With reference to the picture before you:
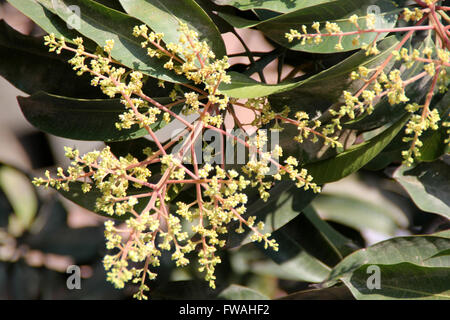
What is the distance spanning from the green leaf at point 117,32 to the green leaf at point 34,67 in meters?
0.21

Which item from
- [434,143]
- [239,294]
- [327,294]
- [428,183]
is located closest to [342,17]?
[434,143]

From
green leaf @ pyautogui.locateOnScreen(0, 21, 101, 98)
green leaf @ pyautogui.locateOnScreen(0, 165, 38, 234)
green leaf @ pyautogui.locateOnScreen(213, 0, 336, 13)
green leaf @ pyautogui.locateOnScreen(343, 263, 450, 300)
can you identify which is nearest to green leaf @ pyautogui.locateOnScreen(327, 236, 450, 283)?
green leaf @ pyautogui.locateOnScreen(343, 263, 450, 300)

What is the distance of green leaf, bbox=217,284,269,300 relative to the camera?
53.9 inches

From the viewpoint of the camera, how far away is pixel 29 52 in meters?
1.13

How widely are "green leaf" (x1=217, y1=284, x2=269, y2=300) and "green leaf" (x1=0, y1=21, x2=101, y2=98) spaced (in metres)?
0.67

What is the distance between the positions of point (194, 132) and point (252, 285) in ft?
2.64

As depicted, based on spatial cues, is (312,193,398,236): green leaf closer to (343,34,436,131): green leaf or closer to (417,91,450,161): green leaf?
(417,91,450,161): green leaf

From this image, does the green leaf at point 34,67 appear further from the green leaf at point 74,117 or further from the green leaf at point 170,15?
the green leaf at point 170,15

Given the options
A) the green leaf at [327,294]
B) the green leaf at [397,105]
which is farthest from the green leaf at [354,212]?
the green leaf at [397,105]

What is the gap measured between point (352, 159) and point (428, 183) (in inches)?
14.3

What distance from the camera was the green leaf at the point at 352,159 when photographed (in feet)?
3.12

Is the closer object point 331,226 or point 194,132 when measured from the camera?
point 194,132
